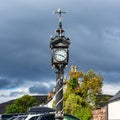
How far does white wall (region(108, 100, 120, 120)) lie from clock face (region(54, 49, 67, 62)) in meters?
30.0

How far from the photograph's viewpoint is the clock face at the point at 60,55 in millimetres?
17734

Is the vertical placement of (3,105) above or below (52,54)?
above

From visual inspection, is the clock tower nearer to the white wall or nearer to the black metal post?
the black metal post

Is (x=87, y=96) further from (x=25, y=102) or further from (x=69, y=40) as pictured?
(x=69, y=40)

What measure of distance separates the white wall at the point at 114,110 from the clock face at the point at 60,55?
30011mm

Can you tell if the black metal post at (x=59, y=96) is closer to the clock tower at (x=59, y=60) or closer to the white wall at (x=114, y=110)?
the clock tower at (x=59, y=60)

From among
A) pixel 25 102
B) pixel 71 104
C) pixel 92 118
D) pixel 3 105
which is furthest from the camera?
pixel 3 105

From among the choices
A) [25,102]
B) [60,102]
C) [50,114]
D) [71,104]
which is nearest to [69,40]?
[60,102]

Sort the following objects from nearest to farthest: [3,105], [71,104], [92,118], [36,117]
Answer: [36,117]
[92,118]
[71,104]
[3,105]

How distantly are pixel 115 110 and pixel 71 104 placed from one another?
7.52m

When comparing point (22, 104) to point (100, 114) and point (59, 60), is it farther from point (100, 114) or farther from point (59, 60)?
point (59, 60)

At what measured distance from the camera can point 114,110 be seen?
1925 inches

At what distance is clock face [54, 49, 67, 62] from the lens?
1773 cm

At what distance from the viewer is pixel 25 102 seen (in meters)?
84.1
